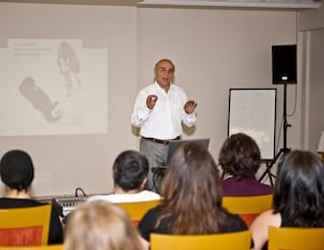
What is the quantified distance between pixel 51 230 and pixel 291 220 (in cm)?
119

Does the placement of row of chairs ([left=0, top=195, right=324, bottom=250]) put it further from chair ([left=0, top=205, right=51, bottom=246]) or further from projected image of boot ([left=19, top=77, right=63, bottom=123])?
projected image of boot ([left=19, top=77, right=63, bottom=123])

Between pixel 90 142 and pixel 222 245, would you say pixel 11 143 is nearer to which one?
pixel 90 142

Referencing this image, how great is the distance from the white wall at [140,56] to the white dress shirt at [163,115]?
0.74 metres

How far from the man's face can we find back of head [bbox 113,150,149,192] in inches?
128

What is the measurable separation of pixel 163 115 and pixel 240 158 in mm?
3037

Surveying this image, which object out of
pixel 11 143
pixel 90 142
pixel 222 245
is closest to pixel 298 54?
pixel 90 142

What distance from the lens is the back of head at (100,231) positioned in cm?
153

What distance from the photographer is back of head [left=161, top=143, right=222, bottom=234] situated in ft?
8.31

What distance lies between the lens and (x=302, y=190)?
2725 millimetres

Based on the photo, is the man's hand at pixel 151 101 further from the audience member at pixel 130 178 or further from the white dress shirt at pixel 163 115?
the audience member at pixel 130 178

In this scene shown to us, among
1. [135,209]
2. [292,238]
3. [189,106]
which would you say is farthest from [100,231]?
[189,106]

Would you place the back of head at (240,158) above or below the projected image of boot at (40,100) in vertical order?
below

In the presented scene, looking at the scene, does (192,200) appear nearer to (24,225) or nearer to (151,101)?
(24,225)

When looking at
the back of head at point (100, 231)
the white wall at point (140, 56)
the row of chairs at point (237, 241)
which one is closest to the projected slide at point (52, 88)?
the white wall at point (140, 56)
